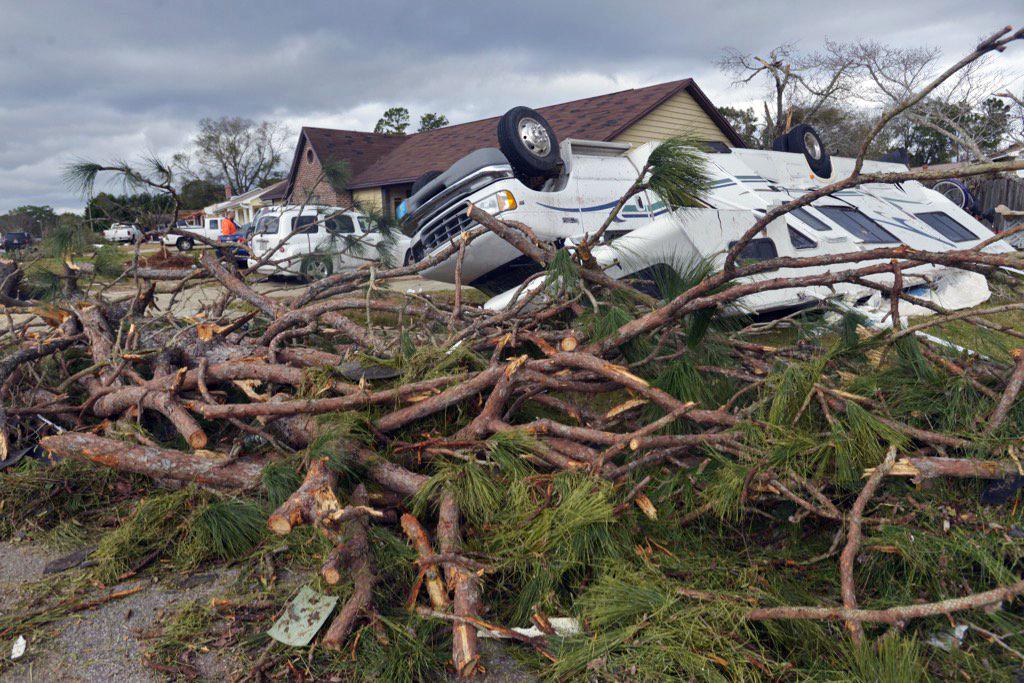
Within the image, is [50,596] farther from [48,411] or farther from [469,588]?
[469,588]

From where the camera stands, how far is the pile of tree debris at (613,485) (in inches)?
87.0

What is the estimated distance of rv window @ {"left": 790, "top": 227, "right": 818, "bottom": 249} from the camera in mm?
7320

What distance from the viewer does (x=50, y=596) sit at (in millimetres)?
2941

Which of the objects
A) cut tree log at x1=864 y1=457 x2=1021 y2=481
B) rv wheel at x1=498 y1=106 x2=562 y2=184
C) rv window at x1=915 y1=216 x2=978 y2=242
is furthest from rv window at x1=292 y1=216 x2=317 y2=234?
rv window at x1=915 y1=216 x2=978 y2=242

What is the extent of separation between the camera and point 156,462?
3.34 m

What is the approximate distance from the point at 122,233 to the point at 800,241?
675 cm

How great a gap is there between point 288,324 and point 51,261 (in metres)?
2.57

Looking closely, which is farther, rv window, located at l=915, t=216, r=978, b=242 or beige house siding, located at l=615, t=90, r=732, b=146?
beige house siding, located at l=615, t=90, r=732, b=146

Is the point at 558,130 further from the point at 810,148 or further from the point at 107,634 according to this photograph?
the point at 107,634

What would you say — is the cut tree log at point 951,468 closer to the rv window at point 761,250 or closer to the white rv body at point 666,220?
the white rv body at point 666,220

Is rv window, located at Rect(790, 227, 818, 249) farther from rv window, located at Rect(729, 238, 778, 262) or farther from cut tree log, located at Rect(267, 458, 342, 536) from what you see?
cut tree log, located at Rect(267, 458, 342, 536)

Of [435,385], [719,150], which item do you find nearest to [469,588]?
[435,385]

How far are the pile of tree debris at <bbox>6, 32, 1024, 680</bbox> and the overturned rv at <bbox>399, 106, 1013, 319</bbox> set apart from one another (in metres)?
2.34

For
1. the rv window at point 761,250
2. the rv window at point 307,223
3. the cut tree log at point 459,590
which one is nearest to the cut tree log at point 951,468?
the cut tree log at point 459,590
